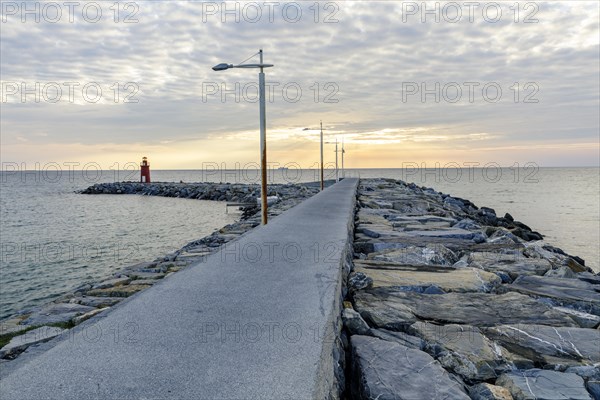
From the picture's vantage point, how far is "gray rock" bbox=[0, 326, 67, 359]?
13.4 ft

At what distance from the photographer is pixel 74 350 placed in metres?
3.12

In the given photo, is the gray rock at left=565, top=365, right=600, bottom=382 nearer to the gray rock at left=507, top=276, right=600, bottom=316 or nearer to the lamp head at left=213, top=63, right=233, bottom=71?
the gray rock at left=507, top=276, right=600, bottom=316

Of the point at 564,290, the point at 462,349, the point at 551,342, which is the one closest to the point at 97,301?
the point at 462,349

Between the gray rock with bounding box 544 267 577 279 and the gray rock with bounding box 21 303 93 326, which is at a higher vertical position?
the gray rock with bounding box 544 267 577 279

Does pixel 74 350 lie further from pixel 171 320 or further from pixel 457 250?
pixel 457 250

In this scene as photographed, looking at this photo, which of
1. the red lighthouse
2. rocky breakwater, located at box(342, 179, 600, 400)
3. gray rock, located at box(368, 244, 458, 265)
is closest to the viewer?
rocky breakwater, located at box(342, 179, 600, 400)

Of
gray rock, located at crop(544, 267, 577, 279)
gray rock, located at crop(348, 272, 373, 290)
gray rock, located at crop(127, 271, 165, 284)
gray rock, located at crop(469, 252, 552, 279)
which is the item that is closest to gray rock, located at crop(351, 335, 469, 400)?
gray rock, located at crop(348, 272, 373, 290)

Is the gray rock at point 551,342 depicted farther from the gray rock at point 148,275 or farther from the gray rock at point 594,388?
the gray rock at point 148,275

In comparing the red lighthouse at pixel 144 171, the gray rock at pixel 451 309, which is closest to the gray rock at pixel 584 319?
the gray rock at pixel 451 309

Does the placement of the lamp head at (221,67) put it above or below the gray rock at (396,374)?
above

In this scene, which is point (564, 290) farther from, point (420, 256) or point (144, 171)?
point (144, 171)

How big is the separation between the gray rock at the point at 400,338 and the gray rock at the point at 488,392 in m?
0.62

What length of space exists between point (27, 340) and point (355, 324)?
10.3 feet

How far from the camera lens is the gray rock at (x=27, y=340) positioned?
4.09 meters
